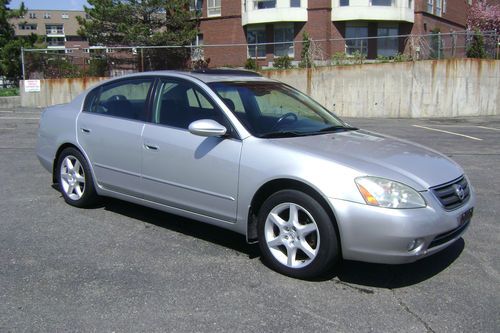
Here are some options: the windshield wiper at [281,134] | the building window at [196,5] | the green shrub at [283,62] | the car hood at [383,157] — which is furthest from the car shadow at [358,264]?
the building window at [196,5]

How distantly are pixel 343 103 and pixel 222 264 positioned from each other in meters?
17.2

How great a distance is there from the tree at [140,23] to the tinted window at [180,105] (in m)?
30.0

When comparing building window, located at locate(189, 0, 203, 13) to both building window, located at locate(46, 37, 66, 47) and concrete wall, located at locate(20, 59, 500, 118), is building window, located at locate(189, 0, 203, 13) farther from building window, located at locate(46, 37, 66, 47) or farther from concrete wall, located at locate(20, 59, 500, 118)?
building window, located at locate(46, 37, 66, 47)

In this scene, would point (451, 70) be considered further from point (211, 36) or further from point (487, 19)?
point (487, 19)

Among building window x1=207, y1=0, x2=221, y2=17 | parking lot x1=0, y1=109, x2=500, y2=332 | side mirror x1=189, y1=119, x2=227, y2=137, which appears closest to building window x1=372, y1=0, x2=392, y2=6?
building window x1=207, y1=0, x2=221, y2=17

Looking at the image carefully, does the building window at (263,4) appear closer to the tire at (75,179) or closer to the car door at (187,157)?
the tire at (75,179)

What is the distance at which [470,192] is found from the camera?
4254mm

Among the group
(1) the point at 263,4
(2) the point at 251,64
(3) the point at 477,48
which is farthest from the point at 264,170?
(1) the point at 263,4

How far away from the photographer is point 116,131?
5.21 m

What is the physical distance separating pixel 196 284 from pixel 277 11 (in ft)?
105

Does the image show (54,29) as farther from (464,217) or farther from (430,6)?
(464,217)

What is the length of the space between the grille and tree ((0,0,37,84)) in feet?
120

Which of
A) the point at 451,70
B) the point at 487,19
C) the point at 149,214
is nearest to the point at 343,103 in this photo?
the point at 451,70

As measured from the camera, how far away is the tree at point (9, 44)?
120 ft
